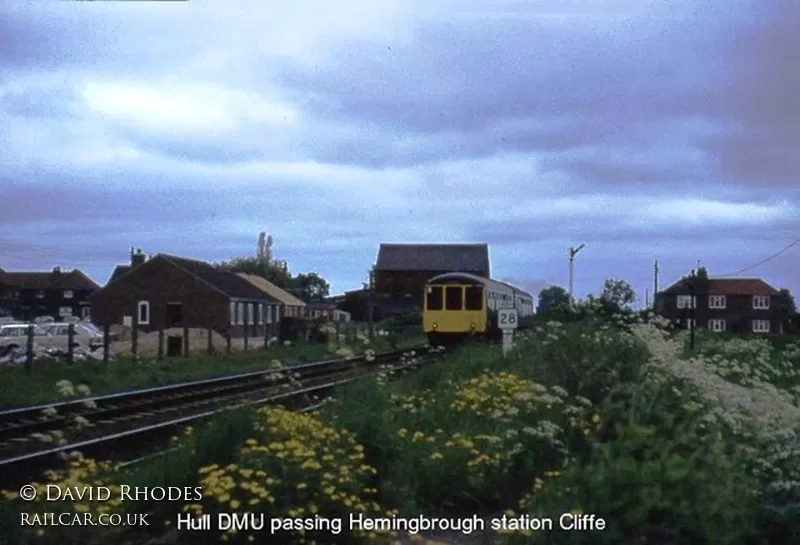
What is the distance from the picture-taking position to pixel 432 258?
137 feet

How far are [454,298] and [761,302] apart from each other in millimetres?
8850

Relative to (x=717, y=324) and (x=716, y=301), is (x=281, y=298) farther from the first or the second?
(x=716, y=301)

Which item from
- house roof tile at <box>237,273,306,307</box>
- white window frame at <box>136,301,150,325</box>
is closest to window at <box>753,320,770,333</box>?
house roof tile at <box>237,273,306,307</box>

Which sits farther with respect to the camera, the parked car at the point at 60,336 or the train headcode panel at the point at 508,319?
the parked car at the point at 60,336

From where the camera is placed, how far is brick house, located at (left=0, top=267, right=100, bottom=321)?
118 ft

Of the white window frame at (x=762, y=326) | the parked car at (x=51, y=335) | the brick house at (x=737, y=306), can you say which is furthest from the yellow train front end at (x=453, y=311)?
the parked car at (x=51, y=335)

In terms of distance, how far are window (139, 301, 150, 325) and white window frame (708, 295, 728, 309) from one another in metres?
17.3

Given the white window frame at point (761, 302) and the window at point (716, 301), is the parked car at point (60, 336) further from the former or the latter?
the white window frame at point (761, 302)

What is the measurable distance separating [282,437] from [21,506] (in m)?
1.61

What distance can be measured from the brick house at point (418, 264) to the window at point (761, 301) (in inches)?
431

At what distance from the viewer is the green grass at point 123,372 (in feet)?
60.9

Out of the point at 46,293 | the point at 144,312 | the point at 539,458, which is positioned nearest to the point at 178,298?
the point at 144,312

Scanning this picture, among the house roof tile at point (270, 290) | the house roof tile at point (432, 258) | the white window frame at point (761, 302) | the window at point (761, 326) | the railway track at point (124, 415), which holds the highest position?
the house roof tile at point (432, 258)

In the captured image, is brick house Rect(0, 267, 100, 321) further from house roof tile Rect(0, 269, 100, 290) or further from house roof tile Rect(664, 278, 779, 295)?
house roof tile Rect(664, 278, 779, 295)
